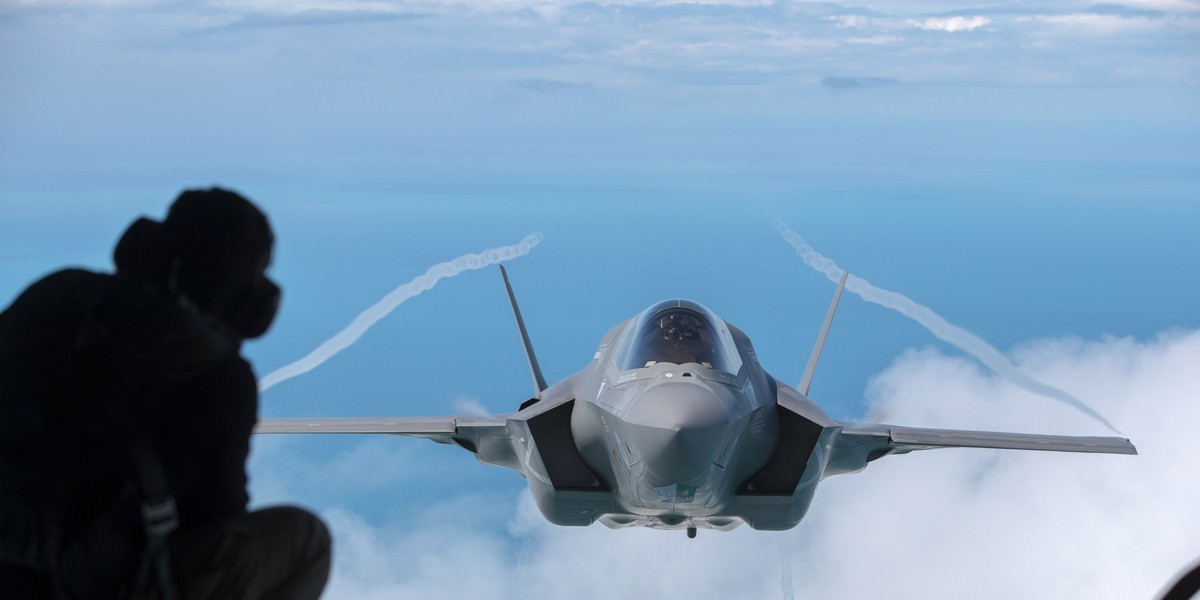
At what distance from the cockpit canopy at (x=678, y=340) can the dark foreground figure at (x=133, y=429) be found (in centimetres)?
959

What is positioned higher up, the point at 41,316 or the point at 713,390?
the point at 41,316

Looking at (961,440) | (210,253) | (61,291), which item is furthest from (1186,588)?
(961,440)

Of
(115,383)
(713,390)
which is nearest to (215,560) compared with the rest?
(115,383)

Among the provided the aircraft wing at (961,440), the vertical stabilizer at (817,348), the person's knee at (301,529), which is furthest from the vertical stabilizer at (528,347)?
the person's knee at (301,529)

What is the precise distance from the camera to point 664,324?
13750 millimetres

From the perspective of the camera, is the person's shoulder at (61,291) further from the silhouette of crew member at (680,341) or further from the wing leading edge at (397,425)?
the wing leading edge at (397,425)

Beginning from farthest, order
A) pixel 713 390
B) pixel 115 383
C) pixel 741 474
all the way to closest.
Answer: pixel 741 474 < pixel 713 390 < pixel 115 383

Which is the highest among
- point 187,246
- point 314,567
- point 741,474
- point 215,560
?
point 187,246

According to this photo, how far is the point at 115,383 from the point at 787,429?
11.3 metres

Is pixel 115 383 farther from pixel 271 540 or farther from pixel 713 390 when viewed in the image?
pixel 713 390

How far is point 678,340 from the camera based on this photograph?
13.4m

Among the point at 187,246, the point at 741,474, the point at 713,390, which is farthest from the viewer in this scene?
the point at 741,474

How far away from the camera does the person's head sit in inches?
146

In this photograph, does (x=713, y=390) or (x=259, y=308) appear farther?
(x=713, y=390)
